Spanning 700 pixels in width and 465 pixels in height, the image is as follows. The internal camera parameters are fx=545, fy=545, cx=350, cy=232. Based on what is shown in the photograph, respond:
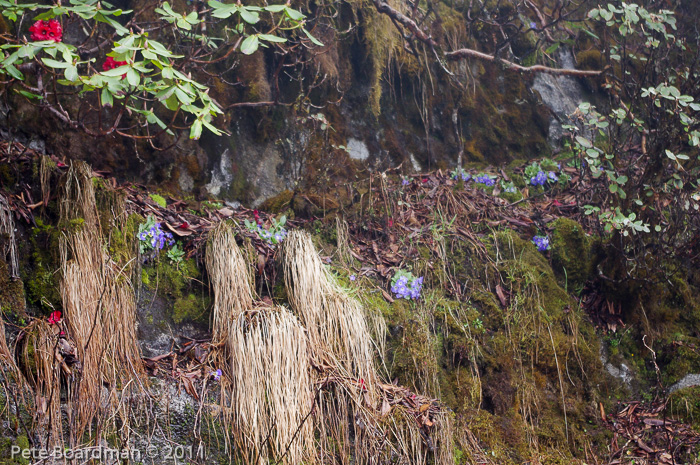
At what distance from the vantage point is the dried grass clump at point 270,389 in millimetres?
2680

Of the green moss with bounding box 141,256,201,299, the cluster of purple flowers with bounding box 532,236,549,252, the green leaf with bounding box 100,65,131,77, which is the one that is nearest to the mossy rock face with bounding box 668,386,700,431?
the cluster of purple flowers with bounding box 532,236,549,252

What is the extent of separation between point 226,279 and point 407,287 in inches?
50.6

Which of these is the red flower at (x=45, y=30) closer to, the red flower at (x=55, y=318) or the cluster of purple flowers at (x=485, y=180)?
the red flower at (x=55, y=318)

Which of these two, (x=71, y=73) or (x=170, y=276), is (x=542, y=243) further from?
(x=71, y=73)

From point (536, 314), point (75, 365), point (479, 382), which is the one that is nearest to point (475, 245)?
point (536, 314)

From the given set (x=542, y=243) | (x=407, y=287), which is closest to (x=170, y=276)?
(x=407, y=287)

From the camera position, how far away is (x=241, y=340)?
285 centimetres

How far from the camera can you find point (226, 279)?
10.4ft

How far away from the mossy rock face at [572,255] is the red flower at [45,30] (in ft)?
12.2

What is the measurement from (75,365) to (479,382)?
2.32 m

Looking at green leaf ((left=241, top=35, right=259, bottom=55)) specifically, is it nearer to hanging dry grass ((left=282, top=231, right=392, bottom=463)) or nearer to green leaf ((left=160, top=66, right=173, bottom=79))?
green leaf ((left=160, top=66, right=173, bottom=79))

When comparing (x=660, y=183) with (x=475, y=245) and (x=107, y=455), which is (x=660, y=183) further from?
(x=107, y=455)

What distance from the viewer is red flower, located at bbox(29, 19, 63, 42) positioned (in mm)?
2719

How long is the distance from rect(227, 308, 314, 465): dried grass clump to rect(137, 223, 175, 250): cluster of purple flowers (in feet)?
2.47
